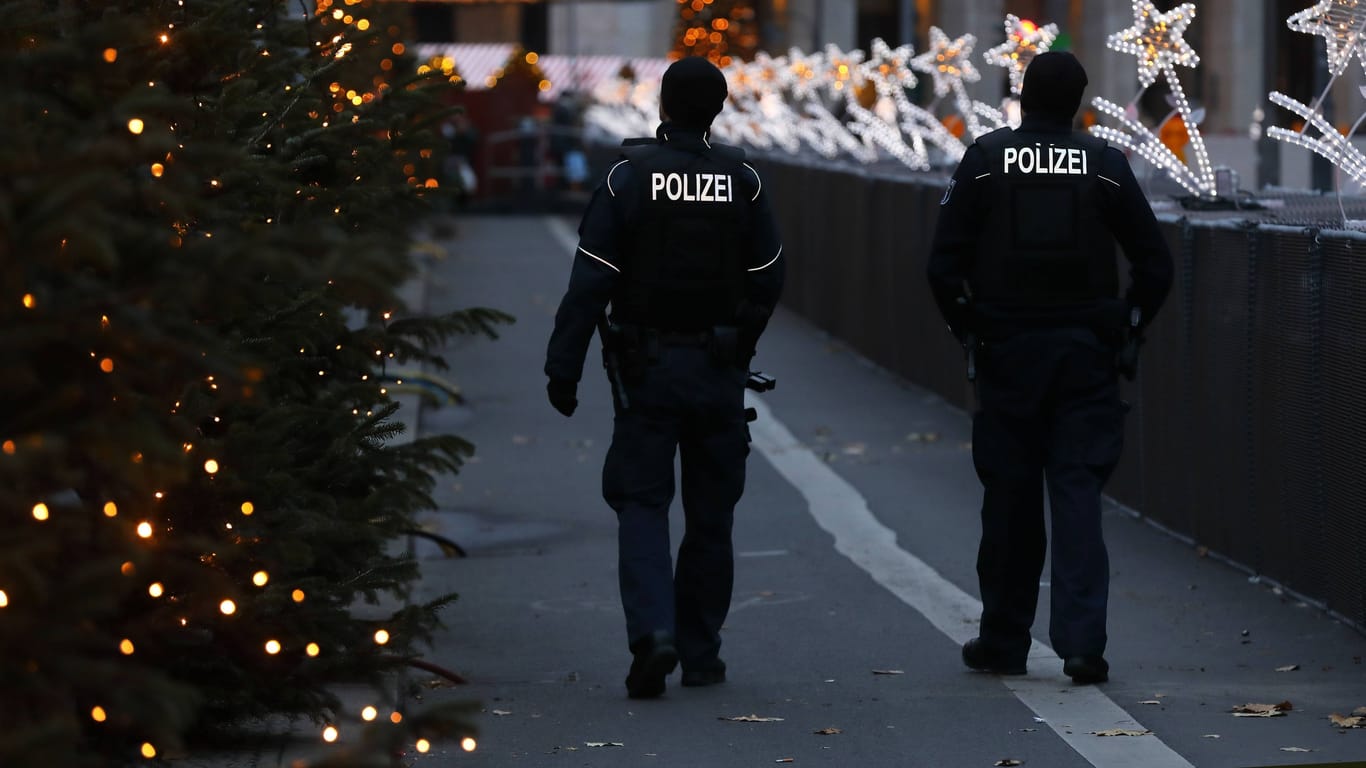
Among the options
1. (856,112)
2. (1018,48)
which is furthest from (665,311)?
(856,112)

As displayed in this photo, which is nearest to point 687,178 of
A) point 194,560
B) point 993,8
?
point 194,560

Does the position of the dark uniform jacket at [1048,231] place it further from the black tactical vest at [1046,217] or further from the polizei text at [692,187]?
the polizei text at [692,187]

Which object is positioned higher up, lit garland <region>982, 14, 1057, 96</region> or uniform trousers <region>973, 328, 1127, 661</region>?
lit garland <region>982, 14, 1057, 96</region>

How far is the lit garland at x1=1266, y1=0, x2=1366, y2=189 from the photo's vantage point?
8.55 m

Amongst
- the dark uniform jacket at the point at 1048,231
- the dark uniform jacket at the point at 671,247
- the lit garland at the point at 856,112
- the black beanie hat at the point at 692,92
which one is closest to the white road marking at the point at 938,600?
the dark uniform jacket at the point at 1048,231

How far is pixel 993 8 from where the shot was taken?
62.2 metres

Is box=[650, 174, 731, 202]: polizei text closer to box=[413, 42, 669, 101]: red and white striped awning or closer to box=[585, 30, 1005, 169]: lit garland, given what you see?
box=[585, 30, 1005, 169]: lit garland

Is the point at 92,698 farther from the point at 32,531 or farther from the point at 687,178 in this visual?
the point at 687,178

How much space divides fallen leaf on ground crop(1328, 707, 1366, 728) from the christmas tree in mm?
2642

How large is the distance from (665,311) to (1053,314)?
124cm

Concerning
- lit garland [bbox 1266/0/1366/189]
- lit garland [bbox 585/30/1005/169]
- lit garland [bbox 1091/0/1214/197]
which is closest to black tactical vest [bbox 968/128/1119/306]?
lit garland [bbox 1266/0/1366/189]

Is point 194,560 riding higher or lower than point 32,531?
lower

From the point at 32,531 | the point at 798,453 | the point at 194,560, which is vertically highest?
the point at 32,531

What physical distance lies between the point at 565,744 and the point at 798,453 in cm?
694
